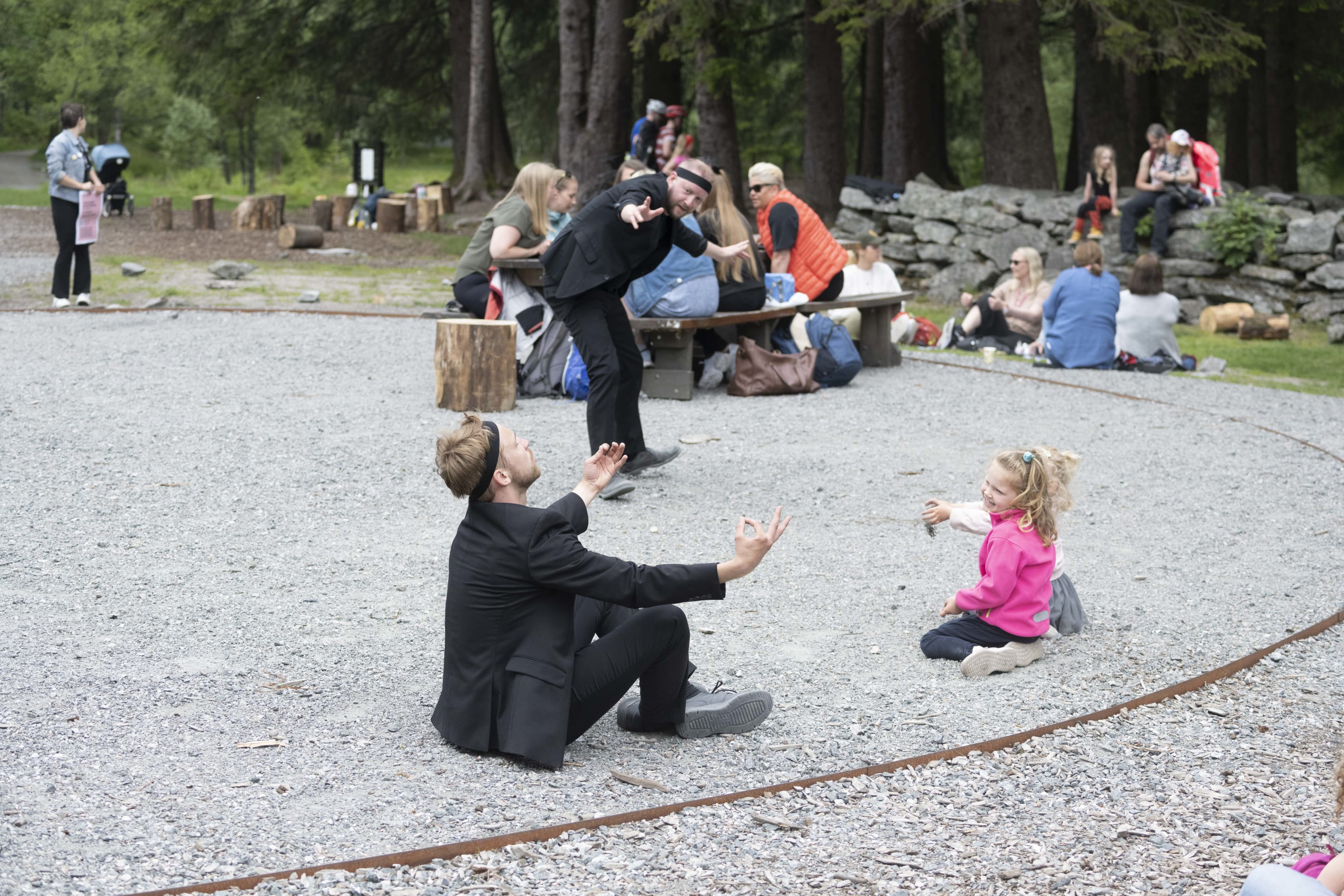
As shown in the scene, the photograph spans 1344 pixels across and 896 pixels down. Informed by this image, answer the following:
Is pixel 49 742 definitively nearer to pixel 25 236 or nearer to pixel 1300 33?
pixel 25 236

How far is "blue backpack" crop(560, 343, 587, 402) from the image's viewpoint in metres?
9.32

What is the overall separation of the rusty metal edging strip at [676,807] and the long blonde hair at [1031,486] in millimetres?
649

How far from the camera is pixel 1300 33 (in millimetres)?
22984

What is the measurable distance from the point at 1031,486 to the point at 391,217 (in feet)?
63.1

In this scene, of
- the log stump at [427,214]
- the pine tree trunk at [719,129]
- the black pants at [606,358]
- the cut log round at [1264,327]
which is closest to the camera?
the black pants at [606,358]

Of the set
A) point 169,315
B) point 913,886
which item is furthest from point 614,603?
point 169,315

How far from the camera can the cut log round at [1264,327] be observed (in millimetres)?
13477

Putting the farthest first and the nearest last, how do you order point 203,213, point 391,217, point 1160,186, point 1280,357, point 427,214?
point 427,214 → point 391,217 → point 203,213 → point 1160,186 → point 1280,357

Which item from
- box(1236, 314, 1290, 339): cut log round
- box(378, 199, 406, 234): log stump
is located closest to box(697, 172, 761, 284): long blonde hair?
box(1236, 314, 1290, 339): cut log round

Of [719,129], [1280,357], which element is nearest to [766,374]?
[1280,357]

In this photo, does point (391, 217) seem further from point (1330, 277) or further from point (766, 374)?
point (1330, 277)

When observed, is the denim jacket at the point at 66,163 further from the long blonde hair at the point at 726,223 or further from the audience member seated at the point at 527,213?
the long blonde hair at the point at 726,223

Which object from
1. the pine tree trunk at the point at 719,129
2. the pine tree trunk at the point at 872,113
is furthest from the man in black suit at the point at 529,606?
the pine tree trunk at the point at 872,113

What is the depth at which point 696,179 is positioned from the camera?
6.47 metres
